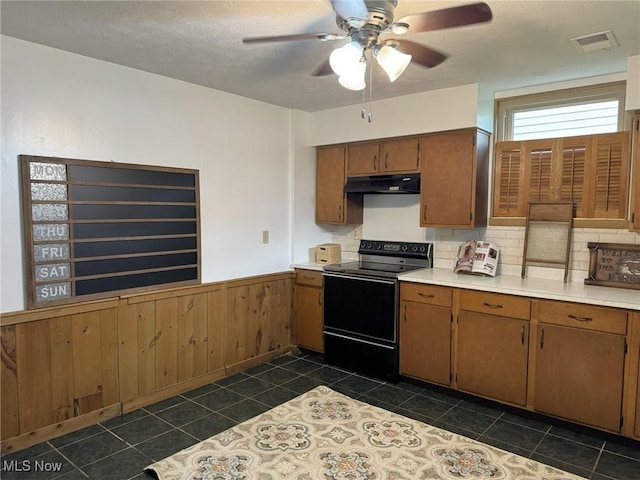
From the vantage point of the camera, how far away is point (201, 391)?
11.3ft

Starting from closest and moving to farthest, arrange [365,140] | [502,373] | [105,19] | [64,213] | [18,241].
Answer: [105,19] < [18,241] < [64,213] < [502,373] < [365,140]

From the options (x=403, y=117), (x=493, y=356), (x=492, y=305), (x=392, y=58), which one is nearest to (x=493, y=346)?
(x=493, y=356)

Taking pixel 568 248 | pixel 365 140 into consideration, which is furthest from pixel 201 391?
pixel 568 248

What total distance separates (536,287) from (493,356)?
581 millimetres

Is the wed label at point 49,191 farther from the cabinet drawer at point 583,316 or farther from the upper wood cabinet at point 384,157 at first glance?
the cabinet drawer at point 583,316

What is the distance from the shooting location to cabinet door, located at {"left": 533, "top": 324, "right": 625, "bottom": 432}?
8.67 feet

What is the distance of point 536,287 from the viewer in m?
3.02

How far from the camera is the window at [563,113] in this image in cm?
320

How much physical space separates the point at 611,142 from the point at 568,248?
2.69 ft

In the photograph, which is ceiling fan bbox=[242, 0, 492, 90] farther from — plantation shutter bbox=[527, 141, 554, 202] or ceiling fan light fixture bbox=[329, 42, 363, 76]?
plantation shutter bbox=[527, 141, 554, 202]

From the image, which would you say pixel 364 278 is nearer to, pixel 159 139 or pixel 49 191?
pixel 159 139

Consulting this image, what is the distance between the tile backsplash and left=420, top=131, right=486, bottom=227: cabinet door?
0.95ft

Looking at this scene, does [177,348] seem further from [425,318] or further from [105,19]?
[105,19]

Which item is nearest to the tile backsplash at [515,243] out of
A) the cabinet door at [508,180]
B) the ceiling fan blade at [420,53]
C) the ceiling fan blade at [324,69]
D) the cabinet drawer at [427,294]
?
the cabinet door at [508,180]
